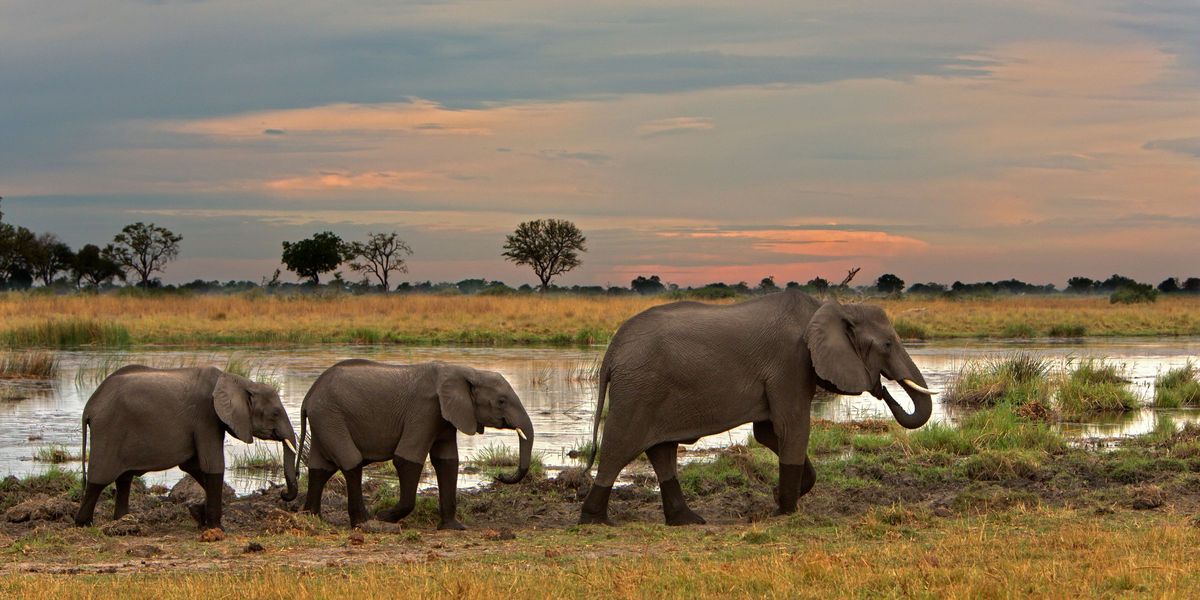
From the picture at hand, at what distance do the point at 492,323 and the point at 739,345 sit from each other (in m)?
30.5

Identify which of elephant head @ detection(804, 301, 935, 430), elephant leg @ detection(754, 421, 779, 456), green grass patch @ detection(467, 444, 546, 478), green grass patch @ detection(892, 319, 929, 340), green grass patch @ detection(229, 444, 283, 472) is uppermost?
elephant head @ detection(804, 301, 935, 430)

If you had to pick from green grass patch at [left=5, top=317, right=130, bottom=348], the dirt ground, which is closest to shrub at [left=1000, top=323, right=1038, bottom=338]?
green grass patch at [left=5, top=317, right=130, bottom=348]

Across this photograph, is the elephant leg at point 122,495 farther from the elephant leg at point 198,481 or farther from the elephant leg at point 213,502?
the elephant leg at point 213,502

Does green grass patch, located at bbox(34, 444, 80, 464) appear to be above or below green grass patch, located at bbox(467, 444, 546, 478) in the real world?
below

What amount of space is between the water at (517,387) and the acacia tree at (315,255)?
169 feet

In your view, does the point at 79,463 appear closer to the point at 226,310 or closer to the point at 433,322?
the point at 433,322

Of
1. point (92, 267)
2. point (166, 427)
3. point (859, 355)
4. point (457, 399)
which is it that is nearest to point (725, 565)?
point (457, 399)

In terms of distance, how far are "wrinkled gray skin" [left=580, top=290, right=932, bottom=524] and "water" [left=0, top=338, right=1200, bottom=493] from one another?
8.73 ft

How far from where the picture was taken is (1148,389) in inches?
886

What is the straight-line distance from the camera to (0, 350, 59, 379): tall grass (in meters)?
24.7

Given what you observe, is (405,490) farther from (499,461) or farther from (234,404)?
(499,461)

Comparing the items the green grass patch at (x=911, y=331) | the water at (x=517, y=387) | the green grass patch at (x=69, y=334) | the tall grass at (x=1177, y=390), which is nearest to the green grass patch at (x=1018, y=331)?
the green grass patch at (x=911, y=331)

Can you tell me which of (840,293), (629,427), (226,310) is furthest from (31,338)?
(629,427)

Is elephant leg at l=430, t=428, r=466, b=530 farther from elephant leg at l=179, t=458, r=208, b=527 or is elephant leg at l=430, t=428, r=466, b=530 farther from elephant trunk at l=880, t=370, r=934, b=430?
elephant trunk at l=880, t=370, r=934, b=430
